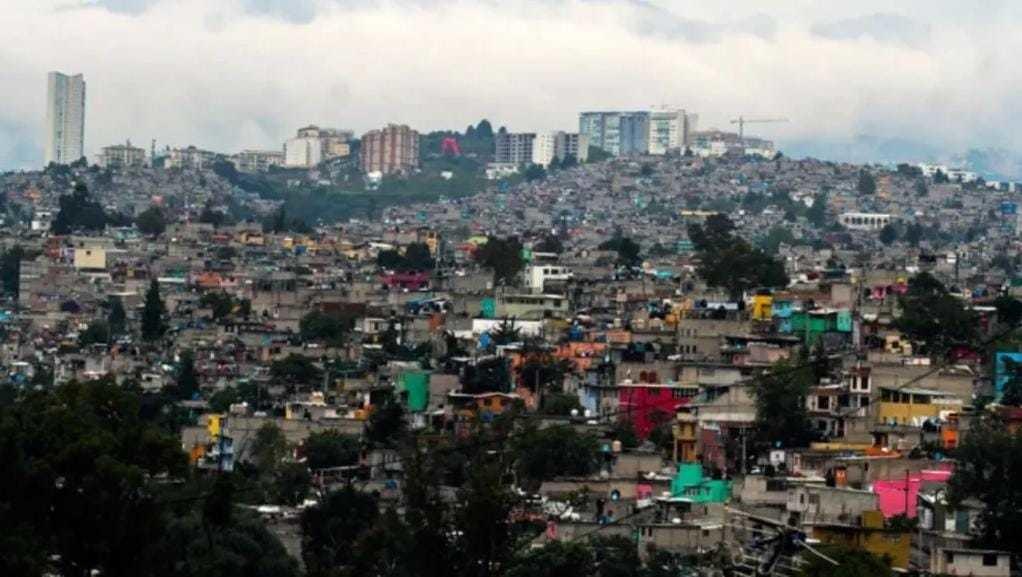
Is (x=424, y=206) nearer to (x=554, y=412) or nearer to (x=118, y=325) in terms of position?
(x=118, y=325)

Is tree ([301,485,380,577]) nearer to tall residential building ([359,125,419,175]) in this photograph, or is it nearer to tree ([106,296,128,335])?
tree ([106,296,128,335])

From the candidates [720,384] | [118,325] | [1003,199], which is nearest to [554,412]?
[720,384]

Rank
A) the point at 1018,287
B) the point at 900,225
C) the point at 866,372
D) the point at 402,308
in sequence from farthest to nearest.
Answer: the point at 900,225, the point at 402,308, the point at 1018,287, the point at 866,372

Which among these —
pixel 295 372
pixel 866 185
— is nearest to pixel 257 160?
pixel 866 185

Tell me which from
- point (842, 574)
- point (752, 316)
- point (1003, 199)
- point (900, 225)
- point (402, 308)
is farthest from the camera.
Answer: point (1003, 199)

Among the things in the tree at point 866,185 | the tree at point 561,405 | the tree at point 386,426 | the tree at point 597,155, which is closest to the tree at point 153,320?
the tree at point 561,405

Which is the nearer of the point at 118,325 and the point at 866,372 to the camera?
the point at 866,372
